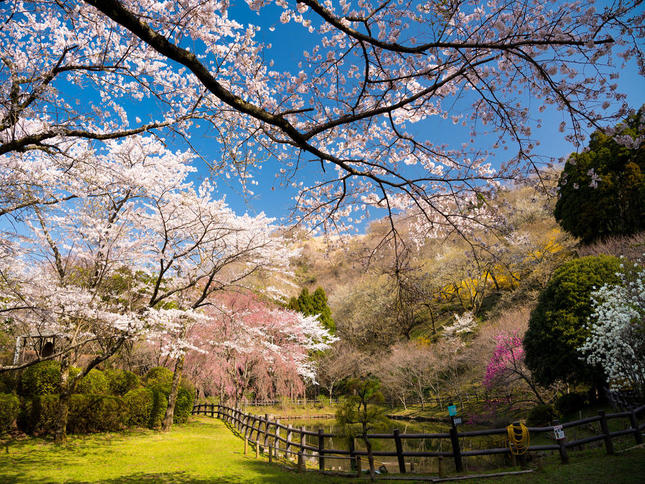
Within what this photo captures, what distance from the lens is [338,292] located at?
122 feet

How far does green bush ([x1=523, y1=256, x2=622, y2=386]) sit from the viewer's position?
29.8ft

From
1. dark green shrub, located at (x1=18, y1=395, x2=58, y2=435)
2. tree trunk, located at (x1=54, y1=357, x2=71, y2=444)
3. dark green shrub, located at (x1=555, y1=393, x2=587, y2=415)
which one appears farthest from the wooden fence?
dark green shrub, located at (x1=18, y1=395, x2=58, y2=435)

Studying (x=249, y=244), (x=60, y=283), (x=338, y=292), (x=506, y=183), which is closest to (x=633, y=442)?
(x=506, y=183)

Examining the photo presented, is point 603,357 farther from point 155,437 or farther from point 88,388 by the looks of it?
point 88,388

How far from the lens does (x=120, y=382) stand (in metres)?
11.8

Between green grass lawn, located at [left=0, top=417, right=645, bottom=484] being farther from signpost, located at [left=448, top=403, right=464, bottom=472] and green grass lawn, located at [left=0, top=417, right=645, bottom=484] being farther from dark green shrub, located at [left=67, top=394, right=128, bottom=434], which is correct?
signpost, located at [left=448, top=403, right=464, bottom=472]

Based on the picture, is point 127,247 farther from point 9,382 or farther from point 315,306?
point 315,306

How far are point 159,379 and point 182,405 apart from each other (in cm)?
143

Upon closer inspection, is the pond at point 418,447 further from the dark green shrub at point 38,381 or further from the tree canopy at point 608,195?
the tree canopy at point 608,195

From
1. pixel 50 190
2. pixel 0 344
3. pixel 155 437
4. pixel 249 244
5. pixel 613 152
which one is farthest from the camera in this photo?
pixel 613 152

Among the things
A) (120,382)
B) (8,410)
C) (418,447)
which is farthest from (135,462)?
(418,447)

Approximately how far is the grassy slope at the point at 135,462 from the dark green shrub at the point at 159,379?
2605mm

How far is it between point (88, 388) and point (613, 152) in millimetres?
22773

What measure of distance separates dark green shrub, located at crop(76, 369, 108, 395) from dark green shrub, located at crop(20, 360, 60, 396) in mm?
704
